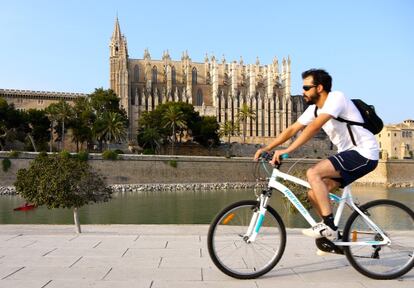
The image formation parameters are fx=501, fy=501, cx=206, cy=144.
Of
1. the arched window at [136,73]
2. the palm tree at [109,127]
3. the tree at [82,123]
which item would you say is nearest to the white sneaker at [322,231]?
the palm tree at [109,127]

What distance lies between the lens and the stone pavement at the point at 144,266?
389 cm

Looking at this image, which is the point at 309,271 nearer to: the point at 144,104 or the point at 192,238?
the point at 192,238

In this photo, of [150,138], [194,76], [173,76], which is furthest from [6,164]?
[194,76]

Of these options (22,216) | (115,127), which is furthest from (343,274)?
(115,127)

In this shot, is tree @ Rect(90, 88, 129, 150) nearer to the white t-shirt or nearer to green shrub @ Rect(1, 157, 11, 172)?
green shrub @ Rect(1, 157, 11, 172)

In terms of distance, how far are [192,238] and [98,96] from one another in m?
54.3

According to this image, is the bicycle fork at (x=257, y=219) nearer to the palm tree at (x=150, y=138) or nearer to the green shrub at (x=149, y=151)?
the palm tree at (x=150, y=138)

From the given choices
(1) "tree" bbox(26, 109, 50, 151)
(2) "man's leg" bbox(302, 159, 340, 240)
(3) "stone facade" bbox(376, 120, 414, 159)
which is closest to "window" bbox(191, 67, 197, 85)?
(1) "tree" bbox(26, 109, 50, 151)

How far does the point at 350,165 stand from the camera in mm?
4207

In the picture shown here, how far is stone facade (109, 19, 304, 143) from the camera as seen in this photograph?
228 feet

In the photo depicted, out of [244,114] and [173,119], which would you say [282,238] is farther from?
[244,114]

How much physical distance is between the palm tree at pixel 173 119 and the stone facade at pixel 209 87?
11.1m

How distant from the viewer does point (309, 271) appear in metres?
4.35

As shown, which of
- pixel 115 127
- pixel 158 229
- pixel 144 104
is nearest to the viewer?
pixel 158 229
